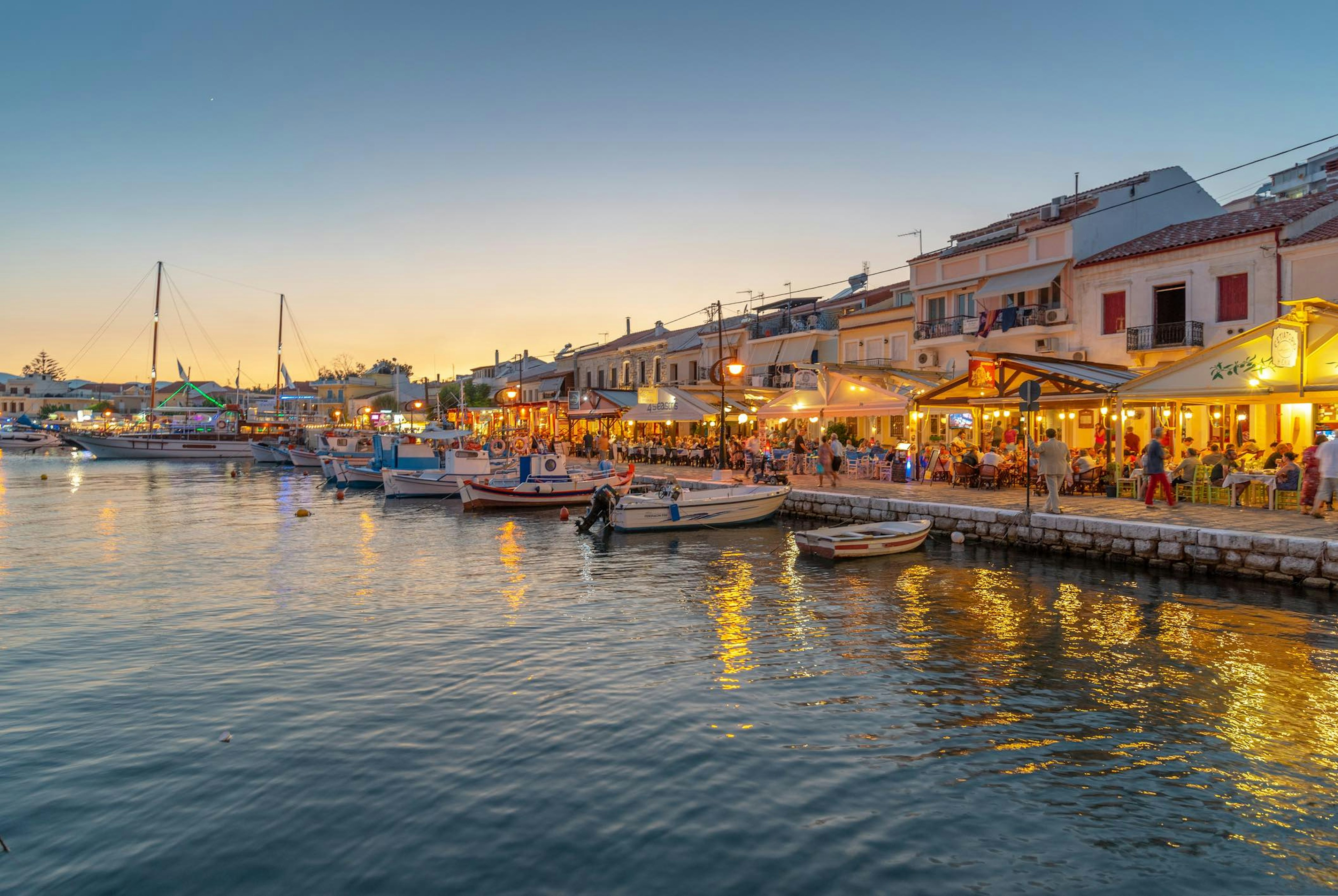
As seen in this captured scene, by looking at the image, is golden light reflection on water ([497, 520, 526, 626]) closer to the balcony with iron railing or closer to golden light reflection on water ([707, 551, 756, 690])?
golden light reflection on water ([707, 551, 756, 690])

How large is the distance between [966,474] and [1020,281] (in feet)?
31.4

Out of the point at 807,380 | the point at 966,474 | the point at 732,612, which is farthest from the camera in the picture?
the point at 807,380

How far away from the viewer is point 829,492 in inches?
918

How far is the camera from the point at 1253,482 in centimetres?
1722

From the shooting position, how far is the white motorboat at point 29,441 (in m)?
94.1

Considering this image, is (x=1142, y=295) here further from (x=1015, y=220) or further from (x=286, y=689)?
(x=286, y=689)

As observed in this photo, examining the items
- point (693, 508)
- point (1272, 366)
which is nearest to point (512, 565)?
point (693, 508)

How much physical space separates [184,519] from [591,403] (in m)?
22.3

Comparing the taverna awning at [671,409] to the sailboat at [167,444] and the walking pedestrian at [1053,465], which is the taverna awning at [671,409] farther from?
the sailboat at [167,444]

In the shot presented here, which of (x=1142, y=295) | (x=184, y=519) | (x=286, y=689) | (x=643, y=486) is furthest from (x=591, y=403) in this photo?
(x=286, y=689)

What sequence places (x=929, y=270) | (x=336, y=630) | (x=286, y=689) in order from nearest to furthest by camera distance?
1. (x=286, y=689)
2. (x=336, y=630)
3. (x=929, y=270)

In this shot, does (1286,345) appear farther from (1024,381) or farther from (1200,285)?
(1200,285)

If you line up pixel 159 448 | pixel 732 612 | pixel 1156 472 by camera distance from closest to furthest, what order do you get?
1. pixel 732 612
2. pixel 1156 472
3. pixel 159 448

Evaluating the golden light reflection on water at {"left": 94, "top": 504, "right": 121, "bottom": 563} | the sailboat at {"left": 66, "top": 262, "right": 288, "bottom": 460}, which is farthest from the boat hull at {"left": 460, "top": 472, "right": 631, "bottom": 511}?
the sailboat at {"left": 66, "top": 262, "right": 288, "bottom": 460}
